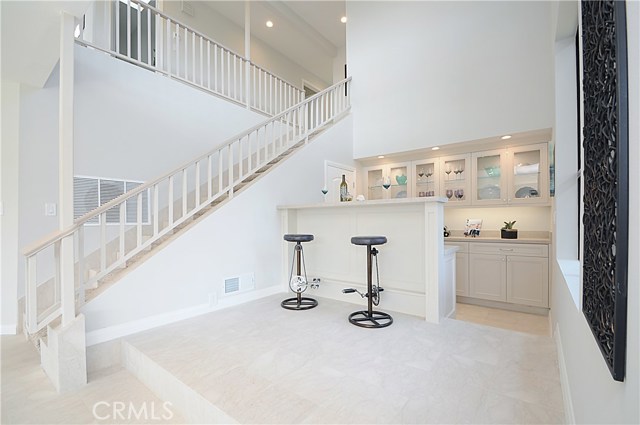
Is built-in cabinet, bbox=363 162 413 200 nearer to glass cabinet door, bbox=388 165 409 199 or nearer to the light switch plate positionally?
glass cabinet door, bbox=388 165 409 199

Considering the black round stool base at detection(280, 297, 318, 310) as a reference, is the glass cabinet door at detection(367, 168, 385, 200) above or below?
above

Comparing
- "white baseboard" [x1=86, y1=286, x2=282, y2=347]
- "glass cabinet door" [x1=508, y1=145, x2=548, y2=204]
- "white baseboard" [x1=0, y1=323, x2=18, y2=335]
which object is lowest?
"white baseboard" [x1=0, y1=323, x2=18, y2=335]

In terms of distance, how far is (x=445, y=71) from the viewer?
4633 millimetres

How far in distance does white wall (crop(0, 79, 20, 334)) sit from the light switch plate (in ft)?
0.73

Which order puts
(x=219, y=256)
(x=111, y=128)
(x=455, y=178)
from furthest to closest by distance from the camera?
(x=455, y=178)
(x=111, y=128)
(x=219, y=256)

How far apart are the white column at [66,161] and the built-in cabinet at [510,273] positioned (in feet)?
15.5

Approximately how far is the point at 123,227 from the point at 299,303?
1838 millimetres

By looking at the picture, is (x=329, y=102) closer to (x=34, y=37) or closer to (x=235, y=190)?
(x=235, y=190)

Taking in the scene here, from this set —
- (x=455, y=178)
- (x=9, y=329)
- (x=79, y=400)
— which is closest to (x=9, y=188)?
(x=9, y=329)

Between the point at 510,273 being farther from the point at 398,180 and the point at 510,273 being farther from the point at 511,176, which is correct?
the point at 398,180

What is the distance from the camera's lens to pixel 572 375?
1.50 metres

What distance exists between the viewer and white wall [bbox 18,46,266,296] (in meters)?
3.14

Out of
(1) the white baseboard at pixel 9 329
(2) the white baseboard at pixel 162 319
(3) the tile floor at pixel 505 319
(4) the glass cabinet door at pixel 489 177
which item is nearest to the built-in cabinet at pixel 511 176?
(4) the glass cabinet door at pixel 489 177

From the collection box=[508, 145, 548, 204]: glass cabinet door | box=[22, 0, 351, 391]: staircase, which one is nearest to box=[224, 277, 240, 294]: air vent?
box=[22, 0, 351, 391]: staircase
